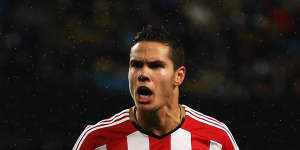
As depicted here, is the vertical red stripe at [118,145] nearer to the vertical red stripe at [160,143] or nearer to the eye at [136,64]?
the vertical red stripe at [160,143]

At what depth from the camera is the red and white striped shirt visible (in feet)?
6.79

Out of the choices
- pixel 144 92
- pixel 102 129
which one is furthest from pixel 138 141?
pixel 144 92

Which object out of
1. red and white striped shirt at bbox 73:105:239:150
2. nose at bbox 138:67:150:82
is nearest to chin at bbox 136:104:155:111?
nose at bbox 138:67:150:82

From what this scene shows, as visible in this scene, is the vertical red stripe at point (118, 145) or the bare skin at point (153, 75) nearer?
the bare skin at point (153, 75)

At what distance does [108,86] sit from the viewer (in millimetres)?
3873

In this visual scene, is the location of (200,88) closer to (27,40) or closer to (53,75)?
(53,75)

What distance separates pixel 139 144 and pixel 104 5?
2.44m

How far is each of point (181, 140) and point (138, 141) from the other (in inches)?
8.3

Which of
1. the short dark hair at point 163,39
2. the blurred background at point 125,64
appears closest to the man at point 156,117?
the short dark hair at point 163,39

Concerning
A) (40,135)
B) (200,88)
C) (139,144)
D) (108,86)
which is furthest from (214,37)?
(139,144)

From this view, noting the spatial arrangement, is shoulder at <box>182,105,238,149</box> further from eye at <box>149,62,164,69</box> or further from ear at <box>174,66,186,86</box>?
eye at <box>149,62,164,69</box>

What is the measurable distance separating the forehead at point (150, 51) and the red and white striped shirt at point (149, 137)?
1.27 feet

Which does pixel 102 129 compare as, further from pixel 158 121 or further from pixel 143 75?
pixel 143 75

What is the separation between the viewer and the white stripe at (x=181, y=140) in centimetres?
209
